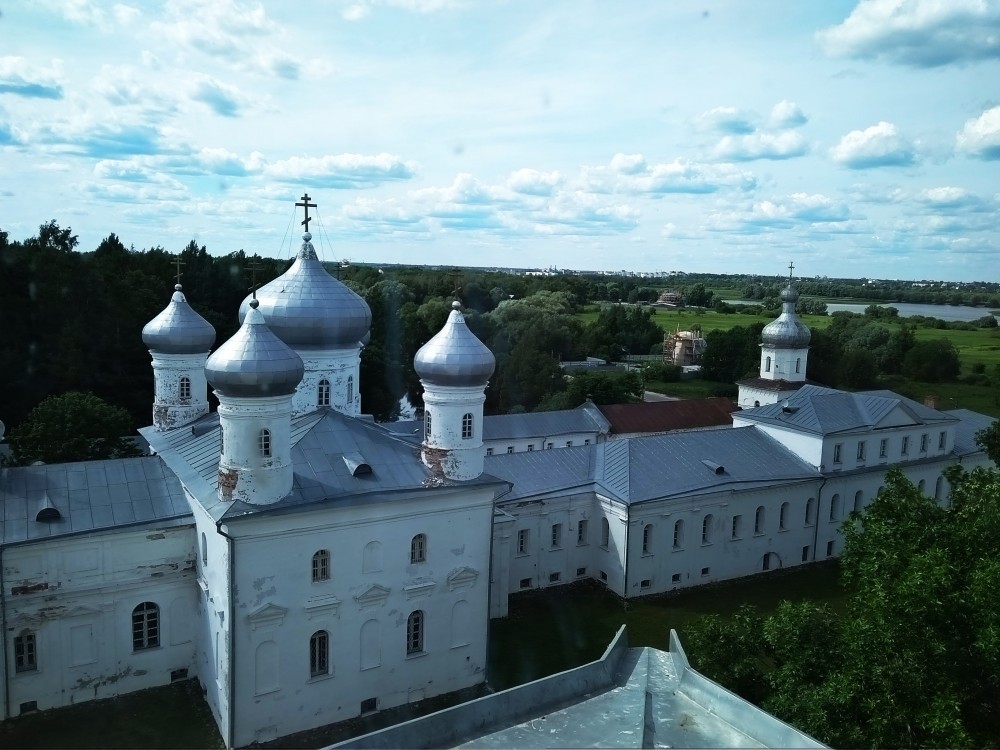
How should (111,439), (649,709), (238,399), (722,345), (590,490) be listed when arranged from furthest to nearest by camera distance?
(722,345), (111,439), (590,490), (238,399), (649,709)

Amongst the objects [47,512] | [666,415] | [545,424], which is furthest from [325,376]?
[666,415]

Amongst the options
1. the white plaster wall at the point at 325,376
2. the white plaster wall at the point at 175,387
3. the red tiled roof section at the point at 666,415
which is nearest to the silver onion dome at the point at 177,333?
the white plaster wall at the point at 175,387

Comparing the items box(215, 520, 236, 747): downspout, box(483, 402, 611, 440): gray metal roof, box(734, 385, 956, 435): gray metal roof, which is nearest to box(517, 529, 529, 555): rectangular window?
box(215, 520, 236, 747): downspout

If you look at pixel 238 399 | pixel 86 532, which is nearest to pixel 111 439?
pixel 86 532

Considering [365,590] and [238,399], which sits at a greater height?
[238,399]

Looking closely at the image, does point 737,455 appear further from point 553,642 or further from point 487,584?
point 487,584

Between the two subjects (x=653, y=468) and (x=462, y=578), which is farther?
(x=653, y=468)

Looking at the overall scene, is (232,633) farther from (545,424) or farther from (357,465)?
(545,424)
